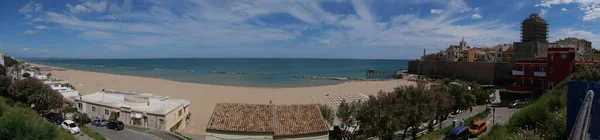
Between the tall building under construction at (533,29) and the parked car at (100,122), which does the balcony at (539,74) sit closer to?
the tall building under construction at (533,29)

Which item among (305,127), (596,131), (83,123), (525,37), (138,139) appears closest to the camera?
(596,131)

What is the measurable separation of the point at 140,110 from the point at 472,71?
67.5 metres

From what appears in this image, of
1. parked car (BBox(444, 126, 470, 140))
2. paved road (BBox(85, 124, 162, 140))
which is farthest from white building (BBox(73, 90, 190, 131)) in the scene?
parked car (BBox(444, 126, 470, 140))

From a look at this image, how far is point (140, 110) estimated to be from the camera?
25.4 m

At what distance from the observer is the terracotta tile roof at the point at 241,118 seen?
1834 centimetres

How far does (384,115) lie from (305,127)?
14.6 ft

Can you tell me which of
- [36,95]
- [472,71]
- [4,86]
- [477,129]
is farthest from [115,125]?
[472,71]

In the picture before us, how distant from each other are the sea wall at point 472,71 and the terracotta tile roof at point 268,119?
181 ft

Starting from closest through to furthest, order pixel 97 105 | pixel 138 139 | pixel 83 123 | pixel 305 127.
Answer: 1. pixel 305 127
2. pixel 138 139
3. pixel 83 123
4. pixel 97 105

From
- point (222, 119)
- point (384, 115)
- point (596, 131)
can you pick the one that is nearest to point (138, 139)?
point (222, 119)

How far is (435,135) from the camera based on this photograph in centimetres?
1975

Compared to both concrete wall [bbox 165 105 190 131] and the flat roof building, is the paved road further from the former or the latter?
the flat roof building

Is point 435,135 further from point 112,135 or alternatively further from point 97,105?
point 97,105

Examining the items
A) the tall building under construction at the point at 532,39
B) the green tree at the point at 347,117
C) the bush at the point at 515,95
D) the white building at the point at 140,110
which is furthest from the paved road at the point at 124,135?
the tall building under construction at the point at 532,39
